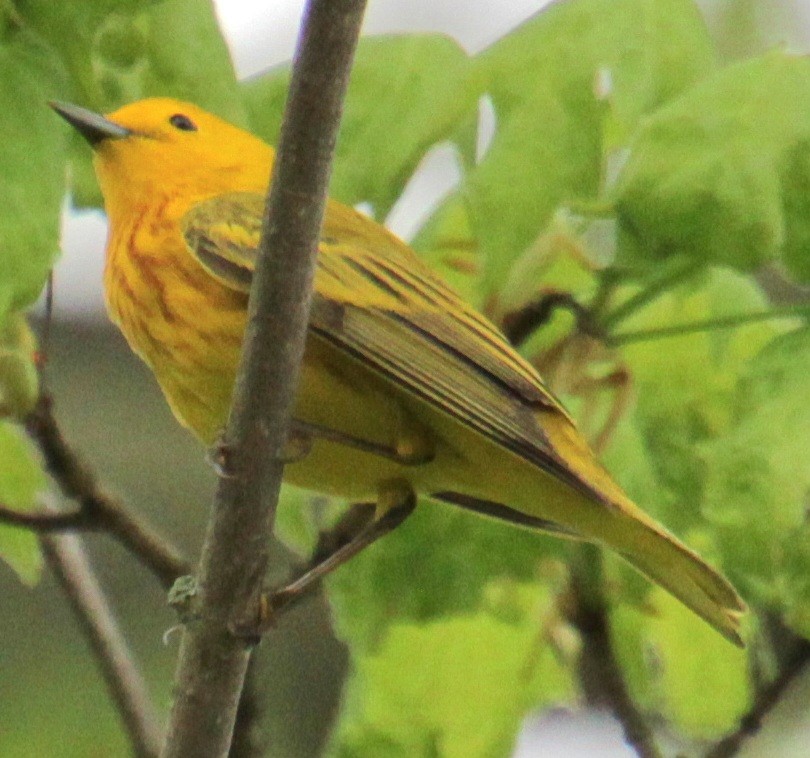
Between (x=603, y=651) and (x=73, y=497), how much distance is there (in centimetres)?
78

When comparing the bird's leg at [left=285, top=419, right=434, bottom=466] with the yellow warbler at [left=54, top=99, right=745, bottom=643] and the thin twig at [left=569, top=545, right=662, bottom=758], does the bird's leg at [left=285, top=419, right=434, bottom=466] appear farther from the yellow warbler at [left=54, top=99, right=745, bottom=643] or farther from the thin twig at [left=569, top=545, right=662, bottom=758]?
the thin twig at [left=569, top=545, right=662, bottom=758]

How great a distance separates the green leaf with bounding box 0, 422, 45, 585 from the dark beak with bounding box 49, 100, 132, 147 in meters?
0.44

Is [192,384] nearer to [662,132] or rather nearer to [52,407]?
[52,407]

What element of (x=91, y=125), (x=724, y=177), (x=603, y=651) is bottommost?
(x=603, y=651)

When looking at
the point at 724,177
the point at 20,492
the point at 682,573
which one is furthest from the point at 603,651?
the point at 20,492

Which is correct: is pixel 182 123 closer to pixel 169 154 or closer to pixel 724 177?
pixel 169 154

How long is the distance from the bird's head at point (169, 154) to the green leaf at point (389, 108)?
505 mm

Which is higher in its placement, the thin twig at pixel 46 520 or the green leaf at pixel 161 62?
the green leaf at pixel 161 62

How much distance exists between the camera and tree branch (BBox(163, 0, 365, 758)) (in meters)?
1.60

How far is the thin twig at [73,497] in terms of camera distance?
7.25 feet

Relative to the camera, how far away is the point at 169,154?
298 centimetres

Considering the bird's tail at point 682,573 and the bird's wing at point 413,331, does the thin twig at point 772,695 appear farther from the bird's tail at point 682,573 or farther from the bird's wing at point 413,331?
the bird's wing at point 413,331

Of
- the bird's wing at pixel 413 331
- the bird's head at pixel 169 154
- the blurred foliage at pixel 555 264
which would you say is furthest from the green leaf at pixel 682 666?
the bird's head at pixel 169 154

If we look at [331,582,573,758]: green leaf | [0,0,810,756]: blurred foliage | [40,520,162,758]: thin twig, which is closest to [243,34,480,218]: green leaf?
[0,0,810,756]: blurred foliage
